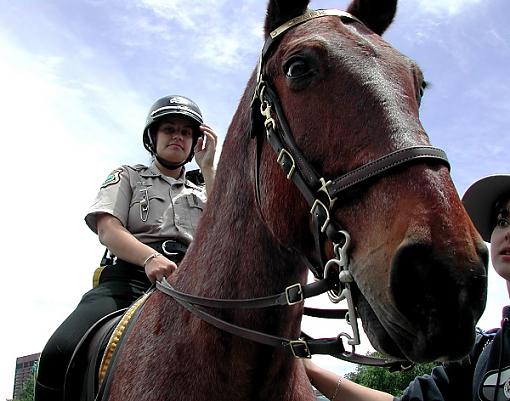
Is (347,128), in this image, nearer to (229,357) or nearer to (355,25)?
(355,25)

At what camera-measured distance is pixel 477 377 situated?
4.12m

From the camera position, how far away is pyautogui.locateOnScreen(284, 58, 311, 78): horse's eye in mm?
3209

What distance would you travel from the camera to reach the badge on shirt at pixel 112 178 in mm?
5306

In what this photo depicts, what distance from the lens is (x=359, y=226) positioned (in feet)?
8.67

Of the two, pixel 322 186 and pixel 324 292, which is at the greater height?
pixel 322 186

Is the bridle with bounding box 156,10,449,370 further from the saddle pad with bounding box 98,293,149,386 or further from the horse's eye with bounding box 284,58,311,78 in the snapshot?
the saddle pad with bounding box 98,293,149,386

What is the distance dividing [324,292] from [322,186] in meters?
0.57

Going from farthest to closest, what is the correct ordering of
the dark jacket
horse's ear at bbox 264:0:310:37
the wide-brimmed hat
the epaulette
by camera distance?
the epaulette < the wide-brimmed hat < the dark jacket < horse's ear at bbox 264:0:310:37

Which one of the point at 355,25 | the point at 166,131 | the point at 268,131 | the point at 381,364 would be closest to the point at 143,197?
the point at 166,131

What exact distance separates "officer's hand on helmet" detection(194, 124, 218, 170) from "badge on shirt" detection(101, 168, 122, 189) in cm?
79

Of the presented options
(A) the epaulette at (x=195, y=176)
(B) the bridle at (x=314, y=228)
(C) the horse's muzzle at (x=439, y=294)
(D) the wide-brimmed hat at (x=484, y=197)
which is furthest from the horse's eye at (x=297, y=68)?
(A) the epaulette at (x=195, y=176)

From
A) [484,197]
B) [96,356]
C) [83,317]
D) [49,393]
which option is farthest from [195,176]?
[484,197]

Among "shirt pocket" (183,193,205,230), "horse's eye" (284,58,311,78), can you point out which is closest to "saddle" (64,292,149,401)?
"shirt pocket" (183,193,205,230)

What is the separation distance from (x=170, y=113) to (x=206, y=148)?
23.5 inches
